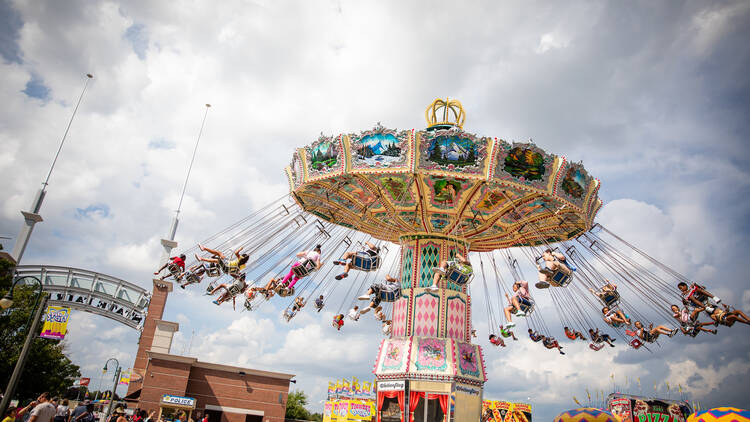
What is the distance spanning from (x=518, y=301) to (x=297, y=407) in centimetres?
4529

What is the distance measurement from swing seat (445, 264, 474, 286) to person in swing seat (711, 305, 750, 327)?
20.9 feet

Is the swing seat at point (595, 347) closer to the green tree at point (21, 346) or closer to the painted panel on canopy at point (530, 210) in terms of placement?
the painted panel on canopy at point (530, 210)

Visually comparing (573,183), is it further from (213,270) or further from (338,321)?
(213,270)

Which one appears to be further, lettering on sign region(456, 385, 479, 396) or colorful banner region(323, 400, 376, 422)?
colorful banner region(323, 400, 376, 422)

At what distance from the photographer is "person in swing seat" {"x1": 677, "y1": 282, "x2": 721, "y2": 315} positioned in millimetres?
12250

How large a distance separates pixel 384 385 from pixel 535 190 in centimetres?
752

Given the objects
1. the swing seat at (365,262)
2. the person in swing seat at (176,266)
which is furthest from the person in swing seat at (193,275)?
the swing seat at (365,262)

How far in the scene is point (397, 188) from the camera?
46.9 ft

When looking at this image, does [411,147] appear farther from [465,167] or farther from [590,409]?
[590,409]

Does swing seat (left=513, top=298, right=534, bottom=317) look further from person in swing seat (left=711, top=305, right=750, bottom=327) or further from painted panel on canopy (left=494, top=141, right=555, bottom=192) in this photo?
person in swing seat (left=711, top=305, right=750, bottom=327)

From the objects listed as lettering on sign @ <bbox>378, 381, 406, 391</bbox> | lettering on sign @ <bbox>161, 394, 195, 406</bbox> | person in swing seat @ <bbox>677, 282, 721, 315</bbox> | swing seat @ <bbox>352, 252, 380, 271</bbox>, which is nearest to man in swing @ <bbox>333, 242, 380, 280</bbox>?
swing seat @ <bbox>352, 252, 380, 271</bbox>

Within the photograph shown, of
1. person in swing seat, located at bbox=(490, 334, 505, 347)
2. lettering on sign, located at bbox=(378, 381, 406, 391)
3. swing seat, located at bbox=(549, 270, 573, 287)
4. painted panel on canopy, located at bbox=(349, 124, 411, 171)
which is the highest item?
painted panel on canopy, located at bbox=(349, 124, 411, 171)

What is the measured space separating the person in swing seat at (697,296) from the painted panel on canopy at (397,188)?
8055 millimetres

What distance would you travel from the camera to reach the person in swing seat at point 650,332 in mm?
13738
